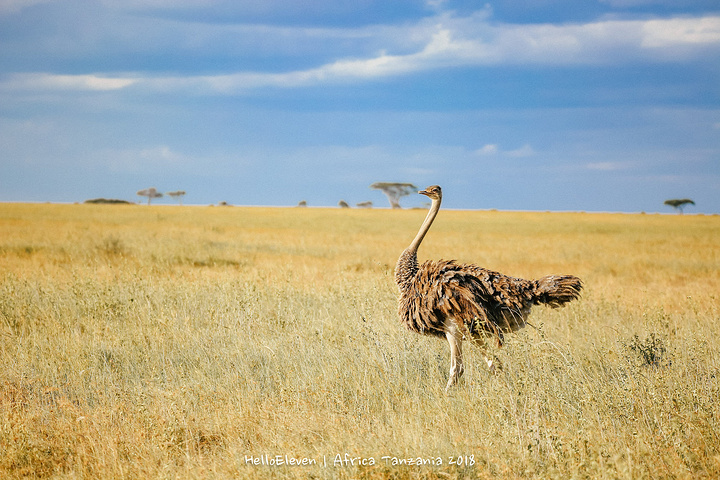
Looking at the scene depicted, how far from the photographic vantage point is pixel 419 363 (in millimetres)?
Answer: 6398

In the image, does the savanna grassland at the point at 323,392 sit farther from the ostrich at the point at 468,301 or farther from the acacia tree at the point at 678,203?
the acacia tree at the point at 678,203

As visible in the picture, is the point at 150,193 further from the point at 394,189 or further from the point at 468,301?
the point at 468,301

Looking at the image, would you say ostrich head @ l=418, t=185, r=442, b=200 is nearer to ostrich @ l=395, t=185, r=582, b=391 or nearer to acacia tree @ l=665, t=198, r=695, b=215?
ostrich @ l=395, t=185, r=582, b=391

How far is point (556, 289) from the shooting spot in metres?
5.56

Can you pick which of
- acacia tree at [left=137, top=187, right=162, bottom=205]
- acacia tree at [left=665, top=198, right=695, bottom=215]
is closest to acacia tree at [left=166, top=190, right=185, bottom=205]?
acacia tree at [left=137, top=187, right=162, bottom=205]

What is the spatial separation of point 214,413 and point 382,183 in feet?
325

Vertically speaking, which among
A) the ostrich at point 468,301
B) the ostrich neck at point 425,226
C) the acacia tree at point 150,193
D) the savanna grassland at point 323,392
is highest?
the acacia tree at point 150,193

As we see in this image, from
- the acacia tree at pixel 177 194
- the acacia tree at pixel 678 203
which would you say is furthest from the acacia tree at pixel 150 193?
the acacia tree at pixel 678 203

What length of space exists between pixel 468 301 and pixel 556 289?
→ 3.14 feet

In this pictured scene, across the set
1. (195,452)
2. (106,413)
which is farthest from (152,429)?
(106,413)

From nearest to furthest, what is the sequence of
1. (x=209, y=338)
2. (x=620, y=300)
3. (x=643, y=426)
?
(x=643, y=426), (x=209, y=338), (x=620, y=300)

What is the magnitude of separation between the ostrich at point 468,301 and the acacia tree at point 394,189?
322 ft

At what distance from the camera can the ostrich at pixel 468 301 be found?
5.39 meters

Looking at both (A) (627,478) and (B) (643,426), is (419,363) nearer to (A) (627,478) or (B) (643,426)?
(B) (643,426)
